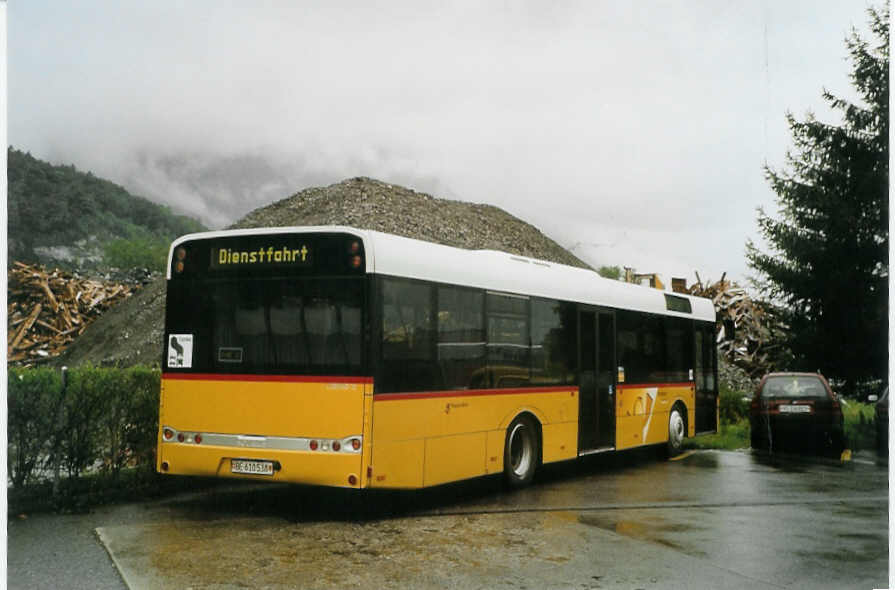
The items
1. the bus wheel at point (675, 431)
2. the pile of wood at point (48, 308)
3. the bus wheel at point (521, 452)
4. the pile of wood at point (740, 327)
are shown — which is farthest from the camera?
the pile of wood at point (740, 327)

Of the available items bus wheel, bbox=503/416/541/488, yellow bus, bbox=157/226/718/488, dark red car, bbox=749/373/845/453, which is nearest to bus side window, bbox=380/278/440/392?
yellow bus, bbox=157/226/718/488

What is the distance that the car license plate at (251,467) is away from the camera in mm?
9062

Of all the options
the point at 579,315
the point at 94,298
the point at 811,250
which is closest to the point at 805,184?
the point at 811,250

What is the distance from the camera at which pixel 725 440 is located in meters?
19.6

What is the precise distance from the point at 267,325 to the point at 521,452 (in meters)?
3.87

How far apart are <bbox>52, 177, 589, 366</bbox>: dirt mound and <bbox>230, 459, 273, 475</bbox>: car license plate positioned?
56.7 ft

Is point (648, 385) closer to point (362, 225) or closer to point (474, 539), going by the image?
point (474, 539)

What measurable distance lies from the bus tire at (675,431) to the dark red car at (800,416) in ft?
6.18

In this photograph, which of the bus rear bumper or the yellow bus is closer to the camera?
the bus rear bumper

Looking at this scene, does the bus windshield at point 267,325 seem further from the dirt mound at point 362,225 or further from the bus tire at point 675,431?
the dirt mound at point 362,225

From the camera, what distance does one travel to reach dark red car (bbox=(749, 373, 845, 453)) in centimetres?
1698

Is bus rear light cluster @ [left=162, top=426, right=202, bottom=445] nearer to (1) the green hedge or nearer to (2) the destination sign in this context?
(1) the green hedge

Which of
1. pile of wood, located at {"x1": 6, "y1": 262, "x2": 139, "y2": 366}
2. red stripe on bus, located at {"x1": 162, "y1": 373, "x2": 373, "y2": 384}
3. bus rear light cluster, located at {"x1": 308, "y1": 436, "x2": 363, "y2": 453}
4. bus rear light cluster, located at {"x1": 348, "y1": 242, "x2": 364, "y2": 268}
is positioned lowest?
bus rear light cluster, located at {"x1": 308, "y1": 436, "x2": 363, "y2": 453}

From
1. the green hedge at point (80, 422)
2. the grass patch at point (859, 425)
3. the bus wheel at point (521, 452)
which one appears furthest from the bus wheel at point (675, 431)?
the green hedge at point (80, 422)
